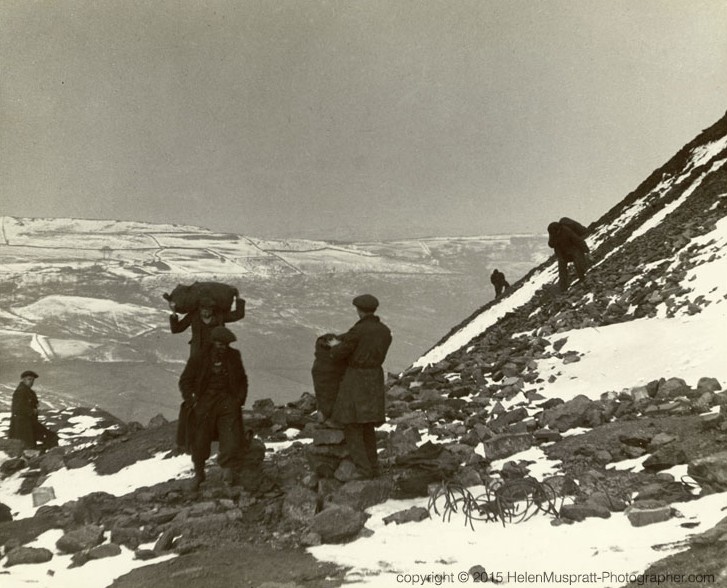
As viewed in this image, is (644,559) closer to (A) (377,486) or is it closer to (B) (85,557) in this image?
(A) (377,486)

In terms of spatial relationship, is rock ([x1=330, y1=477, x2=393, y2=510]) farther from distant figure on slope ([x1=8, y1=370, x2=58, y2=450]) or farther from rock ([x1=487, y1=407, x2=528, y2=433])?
distant figure on slope ([x1=8, y1=370, x2=58, y2=450])

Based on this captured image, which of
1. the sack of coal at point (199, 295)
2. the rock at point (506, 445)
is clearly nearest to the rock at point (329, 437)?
the rock at point (506, 445)

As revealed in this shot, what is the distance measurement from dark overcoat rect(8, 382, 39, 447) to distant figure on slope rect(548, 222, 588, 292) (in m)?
11.0

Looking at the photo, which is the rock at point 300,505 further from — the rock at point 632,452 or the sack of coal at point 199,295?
the rock at point 632,452

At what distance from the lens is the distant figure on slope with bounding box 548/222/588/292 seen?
13.8 meters

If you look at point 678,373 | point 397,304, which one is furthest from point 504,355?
point 397,304

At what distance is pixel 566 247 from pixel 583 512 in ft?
35.1

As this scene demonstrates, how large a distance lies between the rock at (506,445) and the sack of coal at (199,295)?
3.21 metres

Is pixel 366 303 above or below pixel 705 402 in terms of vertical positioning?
above

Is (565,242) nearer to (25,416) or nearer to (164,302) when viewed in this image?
(25,416)

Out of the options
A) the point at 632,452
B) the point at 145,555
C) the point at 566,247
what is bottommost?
the point at 145,555

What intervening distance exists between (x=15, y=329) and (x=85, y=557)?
134 ft

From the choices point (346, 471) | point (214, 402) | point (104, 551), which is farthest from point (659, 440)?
point (104, 551)

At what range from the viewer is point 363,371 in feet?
18.7
